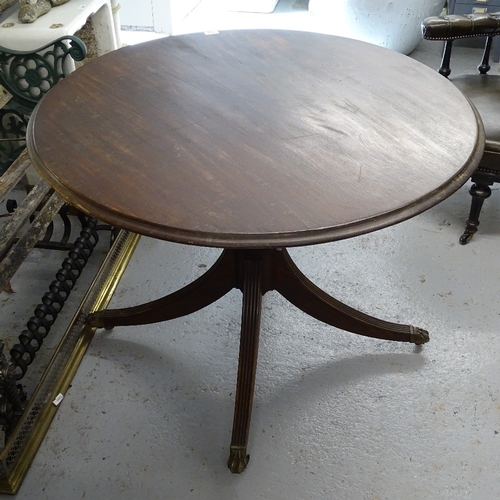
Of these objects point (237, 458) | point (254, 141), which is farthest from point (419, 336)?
point (254, 141)

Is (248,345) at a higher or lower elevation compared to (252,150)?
lower

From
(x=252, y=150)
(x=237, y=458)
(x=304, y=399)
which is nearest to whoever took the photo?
(x=252, y=150)

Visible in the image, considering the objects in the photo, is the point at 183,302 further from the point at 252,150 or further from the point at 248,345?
the point at 252,150

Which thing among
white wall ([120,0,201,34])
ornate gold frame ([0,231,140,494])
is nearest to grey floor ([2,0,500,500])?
ornate gold frame ([0,231,140,494])

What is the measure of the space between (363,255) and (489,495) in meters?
0.93

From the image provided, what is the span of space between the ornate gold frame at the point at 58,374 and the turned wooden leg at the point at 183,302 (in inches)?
2.9

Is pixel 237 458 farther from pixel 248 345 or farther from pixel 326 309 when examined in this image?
pixel 326 309

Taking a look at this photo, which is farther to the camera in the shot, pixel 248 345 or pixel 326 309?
pixel 326 309

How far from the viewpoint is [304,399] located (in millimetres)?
1706

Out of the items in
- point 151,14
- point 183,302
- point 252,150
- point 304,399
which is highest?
point 252,150

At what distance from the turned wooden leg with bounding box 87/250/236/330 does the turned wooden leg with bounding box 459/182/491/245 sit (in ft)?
3.21

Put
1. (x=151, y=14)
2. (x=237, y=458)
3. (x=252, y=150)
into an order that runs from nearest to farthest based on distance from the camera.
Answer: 1. (x=252, y=150)
2. (x=237, y=458)
3. (x=151, y=14)

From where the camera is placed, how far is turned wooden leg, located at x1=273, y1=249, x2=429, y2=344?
167 centimetres

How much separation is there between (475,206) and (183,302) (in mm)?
1128
